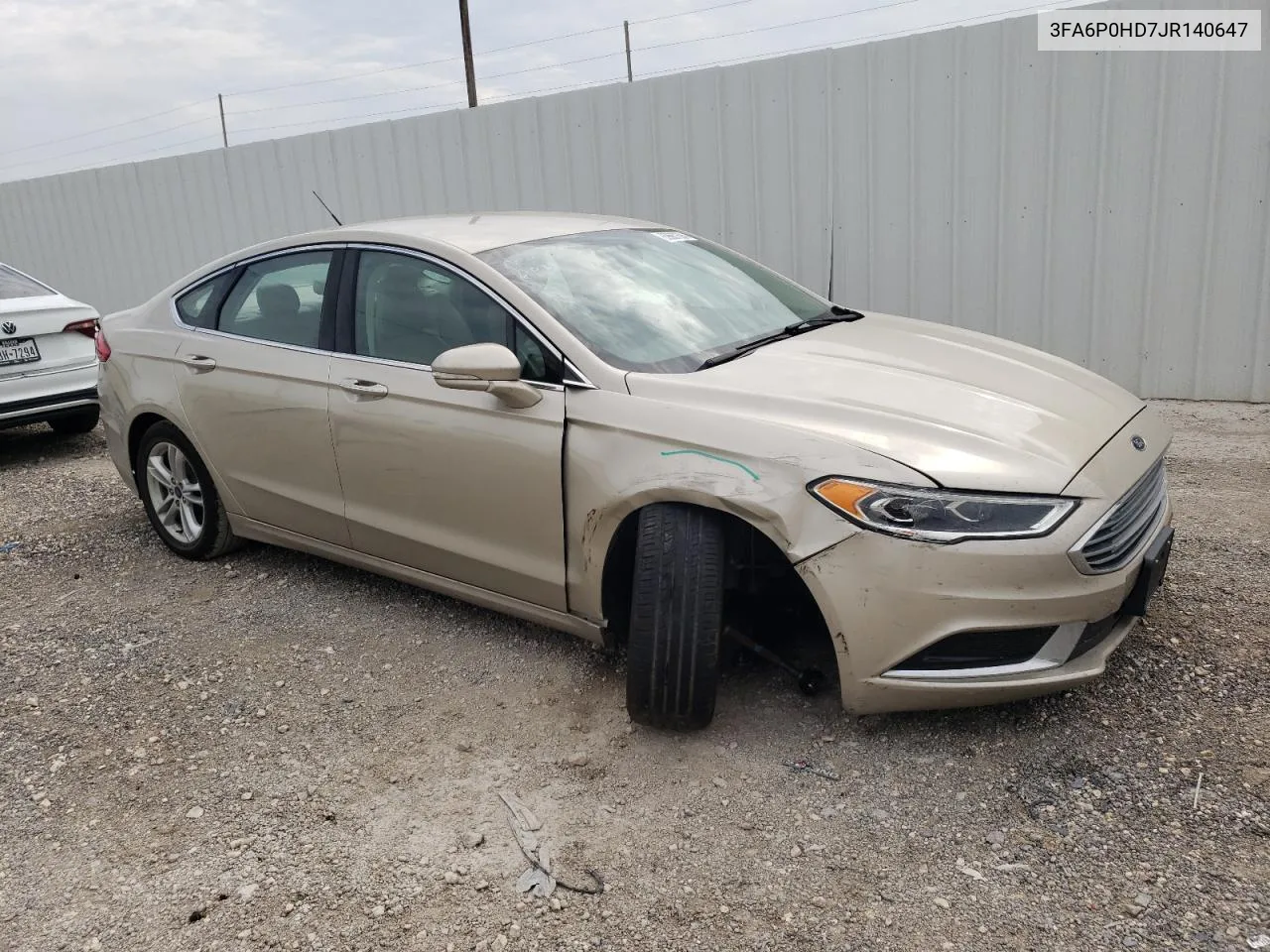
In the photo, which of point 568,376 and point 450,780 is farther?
point 568,376

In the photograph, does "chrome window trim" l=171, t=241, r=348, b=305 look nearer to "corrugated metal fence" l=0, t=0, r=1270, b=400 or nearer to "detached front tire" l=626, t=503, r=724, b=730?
"detached front tire" l=626, t=503, r=724, b=730

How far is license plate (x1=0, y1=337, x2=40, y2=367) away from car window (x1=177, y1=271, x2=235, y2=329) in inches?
118

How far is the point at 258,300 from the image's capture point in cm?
429

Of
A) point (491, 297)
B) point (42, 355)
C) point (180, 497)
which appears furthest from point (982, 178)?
point (42, 355)

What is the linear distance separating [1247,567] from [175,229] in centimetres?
1131

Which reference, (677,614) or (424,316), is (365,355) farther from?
(677,614)

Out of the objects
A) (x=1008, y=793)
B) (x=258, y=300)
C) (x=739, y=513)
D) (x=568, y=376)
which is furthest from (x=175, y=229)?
(x=1008, y=793)

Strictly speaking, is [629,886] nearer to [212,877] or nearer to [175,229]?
[212,877]

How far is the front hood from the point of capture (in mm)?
2645

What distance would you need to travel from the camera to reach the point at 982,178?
6.57 m

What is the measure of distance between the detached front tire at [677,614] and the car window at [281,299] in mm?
1877

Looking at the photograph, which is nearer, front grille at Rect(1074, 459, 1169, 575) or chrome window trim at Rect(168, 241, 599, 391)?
front grille at Rect(1074, 459, 1169, 575)

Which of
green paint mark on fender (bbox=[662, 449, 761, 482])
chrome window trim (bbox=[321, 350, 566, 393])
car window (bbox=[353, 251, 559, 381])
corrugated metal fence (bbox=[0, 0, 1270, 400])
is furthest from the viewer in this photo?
corrugated metal fence (bbox=[0, 0, 1270, 400])

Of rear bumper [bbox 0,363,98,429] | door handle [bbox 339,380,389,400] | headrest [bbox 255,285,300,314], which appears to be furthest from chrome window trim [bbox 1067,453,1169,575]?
rear bumper [bbox 0,363,98,429]
